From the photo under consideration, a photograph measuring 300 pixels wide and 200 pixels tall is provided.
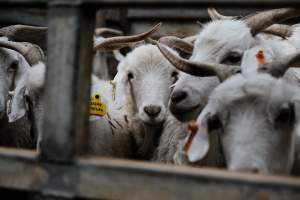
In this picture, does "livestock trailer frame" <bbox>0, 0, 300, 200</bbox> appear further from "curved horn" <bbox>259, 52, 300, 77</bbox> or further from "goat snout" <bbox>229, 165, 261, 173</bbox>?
"curved horn" <bbox>259, 52, 300, 77</bbox>

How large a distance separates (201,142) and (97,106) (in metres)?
1.47

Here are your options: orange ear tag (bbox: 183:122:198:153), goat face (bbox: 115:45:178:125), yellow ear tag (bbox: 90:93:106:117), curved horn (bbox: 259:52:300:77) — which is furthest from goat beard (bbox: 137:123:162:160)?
curved horn (bbox: 259:52:300:77)

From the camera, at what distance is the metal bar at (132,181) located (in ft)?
5.98

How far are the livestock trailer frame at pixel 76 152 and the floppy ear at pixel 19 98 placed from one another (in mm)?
1693

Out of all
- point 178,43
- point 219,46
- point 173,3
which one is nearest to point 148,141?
point 178,43

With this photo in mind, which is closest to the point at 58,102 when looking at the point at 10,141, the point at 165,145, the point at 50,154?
the point at 50,154

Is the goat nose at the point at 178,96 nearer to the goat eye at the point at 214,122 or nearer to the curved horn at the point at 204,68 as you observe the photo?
the curved horn at the point at 204,68

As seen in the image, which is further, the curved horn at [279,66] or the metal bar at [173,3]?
the curved horn at [279,66]

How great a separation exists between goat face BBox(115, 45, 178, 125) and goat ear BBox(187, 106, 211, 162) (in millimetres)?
1265

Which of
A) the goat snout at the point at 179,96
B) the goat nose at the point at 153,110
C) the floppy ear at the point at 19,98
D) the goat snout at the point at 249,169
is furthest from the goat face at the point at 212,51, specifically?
the floppy ear at the point at 19,98

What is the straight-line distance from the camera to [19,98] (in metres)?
3.91

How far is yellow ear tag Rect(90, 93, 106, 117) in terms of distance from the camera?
382 cm

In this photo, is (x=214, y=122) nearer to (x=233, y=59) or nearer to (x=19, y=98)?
(x=233, y=59)

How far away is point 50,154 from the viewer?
2.12 m
